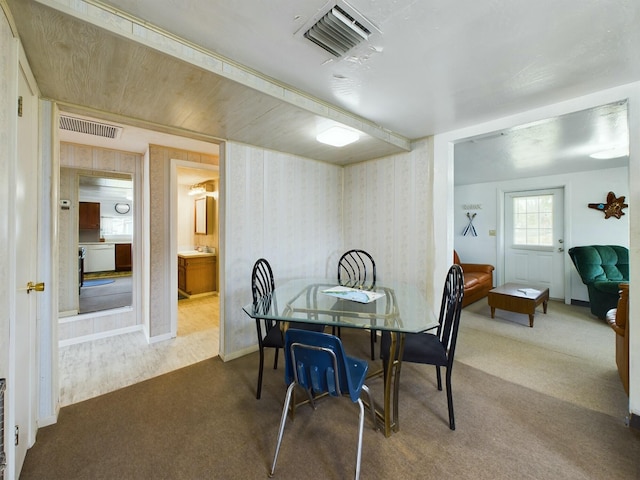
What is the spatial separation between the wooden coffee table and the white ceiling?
2.37 meters

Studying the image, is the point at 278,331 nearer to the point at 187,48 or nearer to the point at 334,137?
the point at 334,137

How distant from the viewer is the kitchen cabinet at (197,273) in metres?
4.74

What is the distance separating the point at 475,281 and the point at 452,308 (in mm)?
2915

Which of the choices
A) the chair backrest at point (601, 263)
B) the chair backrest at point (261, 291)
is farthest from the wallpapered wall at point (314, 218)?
the chair backrest at point (601, 263)

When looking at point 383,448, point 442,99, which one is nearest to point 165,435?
point 383,448

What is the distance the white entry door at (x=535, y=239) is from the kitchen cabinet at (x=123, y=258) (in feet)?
19.6

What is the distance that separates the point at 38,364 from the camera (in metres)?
1.67

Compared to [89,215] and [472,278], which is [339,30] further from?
[472,278]

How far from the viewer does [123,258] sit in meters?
3.32

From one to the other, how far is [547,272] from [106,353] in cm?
643

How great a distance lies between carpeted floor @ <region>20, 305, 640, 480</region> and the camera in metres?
1.38

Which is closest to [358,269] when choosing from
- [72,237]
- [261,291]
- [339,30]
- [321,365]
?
[261,291]

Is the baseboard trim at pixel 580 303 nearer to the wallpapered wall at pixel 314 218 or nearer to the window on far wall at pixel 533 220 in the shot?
the window on far wall at pixel 533 220

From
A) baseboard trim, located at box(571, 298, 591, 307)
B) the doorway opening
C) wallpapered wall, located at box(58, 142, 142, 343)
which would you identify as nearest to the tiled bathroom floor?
the doorway opening
